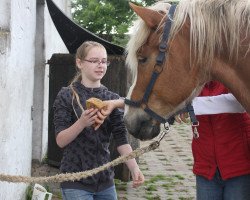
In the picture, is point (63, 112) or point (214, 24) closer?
point (214, 24)

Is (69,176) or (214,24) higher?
(214,24)

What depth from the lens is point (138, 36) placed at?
2627 mm

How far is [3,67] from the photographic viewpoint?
3887mm

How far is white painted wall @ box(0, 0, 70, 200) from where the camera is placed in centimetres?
396

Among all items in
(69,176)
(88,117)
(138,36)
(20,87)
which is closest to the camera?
(138,36)

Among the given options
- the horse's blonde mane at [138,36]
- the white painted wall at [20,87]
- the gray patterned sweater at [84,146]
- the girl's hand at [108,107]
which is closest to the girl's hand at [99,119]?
A: the girl's hand at [108,107]

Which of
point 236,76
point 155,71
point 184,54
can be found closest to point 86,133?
point 155,71

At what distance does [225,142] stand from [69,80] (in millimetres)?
3659

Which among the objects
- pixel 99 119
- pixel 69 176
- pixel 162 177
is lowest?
pixel 162 177

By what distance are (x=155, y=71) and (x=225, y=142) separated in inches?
28.2

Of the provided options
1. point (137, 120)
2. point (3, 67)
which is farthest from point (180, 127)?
point (137, 120)

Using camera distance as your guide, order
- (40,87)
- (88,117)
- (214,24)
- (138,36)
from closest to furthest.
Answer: (214,24)
(138,36)
(88,117)
(40,87)

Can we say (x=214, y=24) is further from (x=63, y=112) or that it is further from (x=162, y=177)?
(x=162, y=177)

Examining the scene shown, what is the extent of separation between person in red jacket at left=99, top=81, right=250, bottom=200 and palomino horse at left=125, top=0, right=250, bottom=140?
303 millimetres
